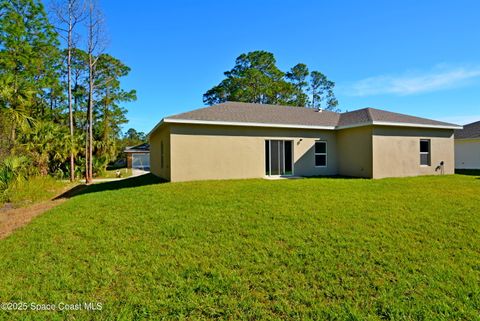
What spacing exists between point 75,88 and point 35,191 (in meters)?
19.8

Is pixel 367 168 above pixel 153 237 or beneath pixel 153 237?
above

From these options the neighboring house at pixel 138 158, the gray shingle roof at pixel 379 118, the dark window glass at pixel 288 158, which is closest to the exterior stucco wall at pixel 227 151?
the dark window glass at pixel 288 158

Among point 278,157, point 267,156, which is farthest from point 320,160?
point 267,156

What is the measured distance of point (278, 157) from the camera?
14.4 metres

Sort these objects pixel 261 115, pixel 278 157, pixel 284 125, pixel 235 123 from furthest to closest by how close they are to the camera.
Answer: pixel 261 115 < pixel 278 157 < pixel 284 125 < pixel 235 123

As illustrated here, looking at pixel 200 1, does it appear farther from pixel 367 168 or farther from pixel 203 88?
pixel 203 88

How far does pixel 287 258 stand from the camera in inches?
191

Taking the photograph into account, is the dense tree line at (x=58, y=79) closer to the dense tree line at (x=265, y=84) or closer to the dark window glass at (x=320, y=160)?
the dense tree line at (x=265, y=84)

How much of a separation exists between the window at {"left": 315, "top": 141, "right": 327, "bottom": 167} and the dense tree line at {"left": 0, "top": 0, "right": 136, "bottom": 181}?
15.1m

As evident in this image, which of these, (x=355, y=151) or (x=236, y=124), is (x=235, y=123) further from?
(x=355, y=151)

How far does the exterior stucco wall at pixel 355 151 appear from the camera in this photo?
13734 millimetres

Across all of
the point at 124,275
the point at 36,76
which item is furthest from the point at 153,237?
the point at 36,76

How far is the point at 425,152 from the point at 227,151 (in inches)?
431

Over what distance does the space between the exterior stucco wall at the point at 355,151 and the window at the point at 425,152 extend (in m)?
3.80
